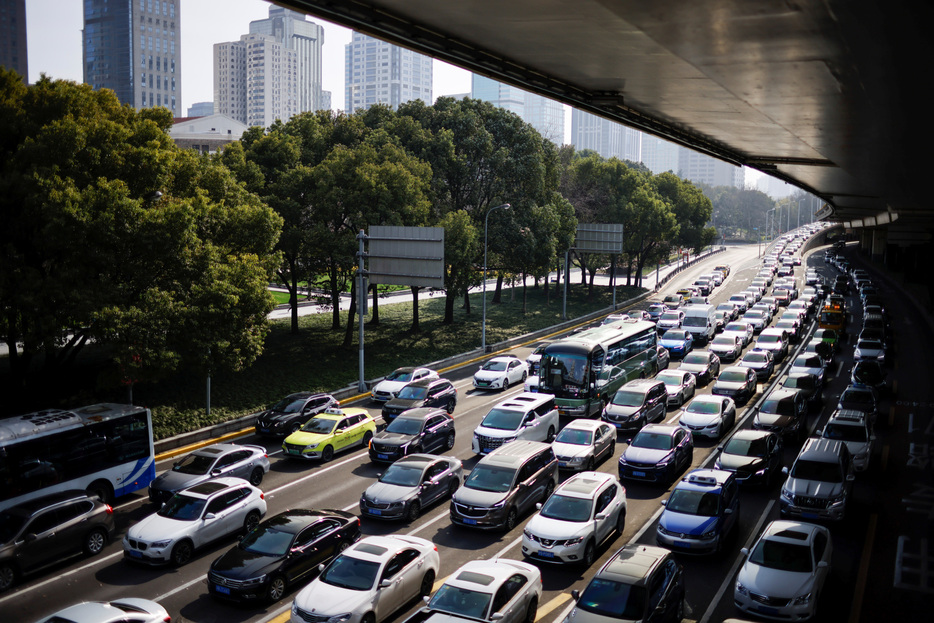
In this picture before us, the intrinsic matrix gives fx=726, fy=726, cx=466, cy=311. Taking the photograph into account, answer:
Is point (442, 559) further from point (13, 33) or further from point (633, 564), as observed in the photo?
point (13, 33)

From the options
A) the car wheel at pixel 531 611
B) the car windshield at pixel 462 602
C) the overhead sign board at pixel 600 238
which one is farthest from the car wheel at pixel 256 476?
the overhead sign board at pixel 600 238

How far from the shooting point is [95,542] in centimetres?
1766

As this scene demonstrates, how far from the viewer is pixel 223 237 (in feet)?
95.9

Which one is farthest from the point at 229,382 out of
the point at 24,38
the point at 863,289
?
the point at 24,38

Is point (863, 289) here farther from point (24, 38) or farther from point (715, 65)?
point (24, 38)

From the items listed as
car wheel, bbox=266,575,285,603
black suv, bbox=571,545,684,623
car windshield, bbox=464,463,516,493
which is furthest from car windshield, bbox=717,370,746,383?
car wheel, bbox=266,575,285,603

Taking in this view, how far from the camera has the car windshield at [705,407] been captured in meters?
25.8

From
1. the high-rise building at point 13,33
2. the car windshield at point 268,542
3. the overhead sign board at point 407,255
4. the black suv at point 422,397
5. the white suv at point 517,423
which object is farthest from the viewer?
the high-rise building at point 13,33

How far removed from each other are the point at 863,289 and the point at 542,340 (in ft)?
106

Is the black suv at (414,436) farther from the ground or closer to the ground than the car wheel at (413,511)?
farther from the ground

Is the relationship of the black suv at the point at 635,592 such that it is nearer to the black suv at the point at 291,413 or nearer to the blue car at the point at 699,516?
the blue car at the point at 699,516

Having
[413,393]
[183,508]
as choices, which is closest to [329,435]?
[413,393]

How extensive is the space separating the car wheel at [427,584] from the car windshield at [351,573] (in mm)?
1406

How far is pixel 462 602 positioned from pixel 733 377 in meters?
21.7
